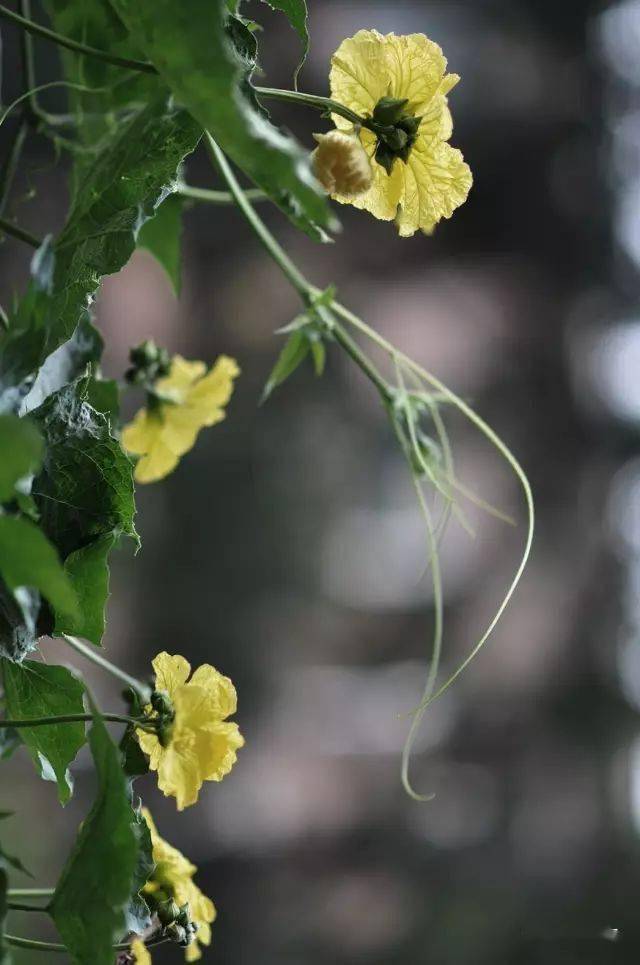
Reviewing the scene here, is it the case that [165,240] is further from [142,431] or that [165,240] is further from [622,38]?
[622,38]

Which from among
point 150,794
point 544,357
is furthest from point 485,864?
point 544,357

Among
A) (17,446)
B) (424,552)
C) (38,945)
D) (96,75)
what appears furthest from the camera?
(424,552)

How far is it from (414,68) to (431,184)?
0.02 m

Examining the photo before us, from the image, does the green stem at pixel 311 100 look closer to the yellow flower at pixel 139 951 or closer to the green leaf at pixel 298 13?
the green leaf at pixel 298 13

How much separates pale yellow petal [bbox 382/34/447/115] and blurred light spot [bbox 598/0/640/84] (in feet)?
5.77

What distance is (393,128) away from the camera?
→ 0.24 metres

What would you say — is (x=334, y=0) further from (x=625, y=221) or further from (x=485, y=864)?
(x=485, y=864)

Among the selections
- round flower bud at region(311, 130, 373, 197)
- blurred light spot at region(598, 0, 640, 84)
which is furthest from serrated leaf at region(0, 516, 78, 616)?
blurred light spot at region(598, 0, 640, 84)

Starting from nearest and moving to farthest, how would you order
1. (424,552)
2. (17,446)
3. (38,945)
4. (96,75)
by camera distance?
(17,446), (38,945), (96,75), (424,552)

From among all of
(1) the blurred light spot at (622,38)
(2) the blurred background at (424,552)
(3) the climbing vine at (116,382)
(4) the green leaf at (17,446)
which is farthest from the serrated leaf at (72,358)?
(1) the blurred light spot at (622,38)

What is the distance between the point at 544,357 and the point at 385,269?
30cm

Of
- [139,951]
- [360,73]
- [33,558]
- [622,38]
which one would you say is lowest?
[139,951]

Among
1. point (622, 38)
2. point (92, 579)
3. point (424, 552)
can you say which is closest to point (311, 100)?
point (92, 579)

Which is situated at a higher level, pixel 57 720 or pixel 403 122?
pixel 403 122
